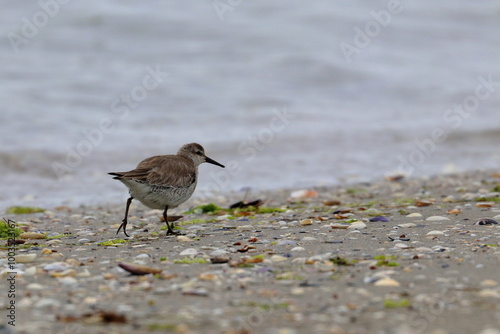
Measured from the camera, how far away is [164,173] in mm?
7172

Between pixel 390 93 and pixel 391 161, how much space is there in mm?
4845

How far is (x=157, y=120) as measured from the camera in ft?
49.6

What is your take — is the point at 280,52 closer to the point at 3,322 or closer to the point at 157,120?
the point at 157,120

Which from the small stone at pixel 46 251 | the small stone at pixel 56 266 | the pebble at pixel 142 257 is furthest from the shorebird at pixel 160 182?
the small stone at pixel 56 266

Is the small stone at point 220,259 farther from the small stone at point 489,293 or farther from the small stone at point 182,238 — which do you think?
the small stone at point 489,293

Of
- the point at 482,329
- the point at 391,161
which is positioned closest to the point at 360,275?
the point at 482,329

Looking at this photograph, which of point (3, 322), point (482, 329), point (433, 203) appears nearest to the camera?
point (482, 329)

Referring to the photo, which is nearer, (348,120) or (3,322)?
(3,322)

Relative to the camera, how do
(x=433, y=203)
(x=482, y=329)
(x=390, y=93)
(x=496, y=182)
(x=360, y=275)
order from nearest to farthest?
(x=482, y=329) → (x=360, y=275) → (x=433, y=203) → (x=496, y=182) → (x=390, y=93)

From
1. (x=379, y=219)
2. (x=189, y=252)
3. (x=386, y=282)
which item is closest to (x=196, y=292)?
(x=386, y=282)

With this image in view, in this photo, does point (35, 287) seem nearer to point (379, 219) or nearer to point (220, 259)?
point (220, 259)

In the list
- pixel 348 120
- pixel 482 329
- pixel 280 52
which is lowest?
pixel 482 329

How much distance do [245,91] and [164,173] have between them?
1006 cm

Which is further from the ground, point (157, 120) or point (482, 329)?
point (157, 120)
